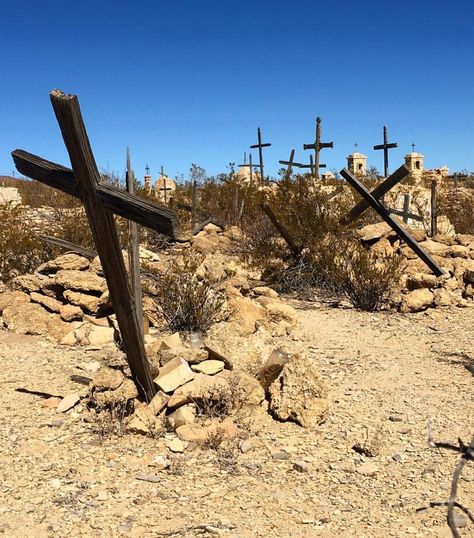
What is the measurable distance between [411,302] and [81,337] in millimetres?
4634

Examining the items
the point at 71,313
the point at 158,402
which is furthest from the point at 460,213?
the point at 158,402

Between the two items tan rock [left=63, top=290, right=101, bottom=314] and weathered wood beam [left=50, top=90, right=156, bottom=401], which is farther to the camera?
tan rock [left=63, top=290, right=101, bottom=314]

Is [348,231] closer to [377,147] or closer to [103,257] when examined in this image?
[103,257]

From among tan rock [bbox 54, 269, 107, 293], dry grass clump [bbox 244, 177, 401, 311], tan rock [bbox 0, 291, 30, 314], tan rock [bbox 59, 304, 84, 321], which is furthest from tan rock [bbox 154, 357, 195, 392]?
dry grass clump [bbox 244, 177, 401, 311]

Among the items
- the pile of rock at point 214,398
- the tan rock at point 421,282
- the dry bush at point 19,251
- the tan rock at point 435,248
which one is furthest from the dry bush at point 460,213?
the pile of rock at point 214,398

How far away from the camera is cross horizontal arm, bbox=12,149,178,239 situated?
3.20 metres

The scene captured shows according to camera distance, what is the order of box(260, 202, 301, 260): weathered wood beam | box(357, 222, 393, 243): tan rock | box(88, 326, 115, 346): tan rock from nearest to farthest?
1. box(88, 326, 115, 346): tan rock
2. box(260, 202, 301, 260): weathered wood beam
3. box(357, 222, 393, 243): tan rock

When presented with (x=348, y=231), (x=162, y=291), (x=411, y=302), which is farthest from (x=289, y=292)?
(x=162, y=291)

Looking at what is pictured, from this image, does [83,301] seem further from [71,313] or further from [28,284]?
[28,284]

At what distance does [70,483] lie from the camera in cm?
344

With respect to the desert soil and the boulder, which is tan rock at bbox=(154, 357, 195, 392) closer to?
the desert soil

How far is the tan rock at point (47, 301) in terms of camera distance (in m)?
6.72

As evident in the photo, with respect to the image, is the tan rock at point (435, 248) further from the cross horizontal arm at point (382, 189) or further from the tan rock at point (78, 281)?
the tan rock at point (78, 281)

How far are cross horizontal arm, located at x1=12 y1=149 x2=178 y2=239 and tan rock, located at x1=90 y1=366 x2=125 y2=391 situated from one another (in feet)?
5.17
